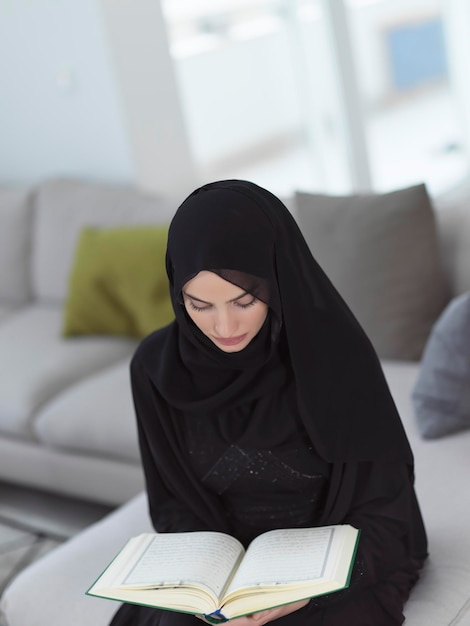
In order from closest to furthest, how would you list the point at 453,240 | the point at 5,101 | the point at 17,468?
the point at 453,240 → the point at 17,468 → the point at 5,101

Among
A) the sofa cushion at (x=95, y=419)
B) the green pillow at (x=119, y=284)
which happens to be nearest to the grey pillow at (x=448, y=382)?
the sofa cushion at (x=95, y=419)

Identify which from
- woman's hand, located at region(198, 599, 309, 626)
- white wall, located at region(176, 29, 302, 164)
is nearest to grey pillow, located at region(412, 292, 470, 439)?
woman's hand, located at region(198, 599, 309, 626)

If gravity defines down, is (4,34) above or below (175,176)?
above

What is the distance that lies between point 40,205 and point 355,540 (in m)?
2.87

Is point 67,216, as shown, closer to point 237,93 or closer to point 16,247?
point 16,247

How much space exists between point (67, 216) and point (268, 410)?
7.94 feet

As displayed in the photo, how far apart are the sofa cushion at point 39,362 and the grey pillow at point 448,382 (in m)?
1.39

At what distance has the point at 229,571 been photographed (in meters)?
1.46

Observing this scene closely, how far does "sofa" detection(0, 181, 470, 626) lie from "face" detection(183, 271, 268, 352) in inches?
21.9

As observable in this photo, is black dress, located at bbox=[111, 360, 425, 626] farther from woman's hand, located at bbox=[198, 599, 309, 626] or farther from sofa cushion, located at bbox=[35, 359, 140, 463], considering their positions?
sofa cushion, located at bbox=[35, 359, 140, 463]

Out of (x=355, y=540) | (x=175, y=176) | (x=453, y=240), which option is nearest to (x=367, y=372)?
(x=355, y=540)

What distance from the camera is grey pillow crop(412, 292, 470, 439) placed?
216cm

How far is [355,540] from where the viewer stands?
4.64ft

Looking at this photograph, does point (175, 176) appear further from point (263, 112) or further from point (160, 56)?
point (263, 112)
